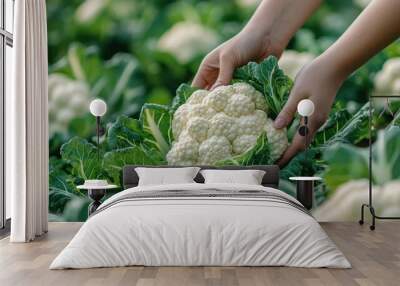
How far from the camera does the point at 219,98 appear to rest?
24.0 ft

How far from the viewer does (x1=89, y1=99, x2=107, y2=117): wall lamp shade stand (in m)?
7.19

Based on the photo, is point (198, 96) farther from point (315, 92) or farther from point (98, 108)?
point (315, 92)

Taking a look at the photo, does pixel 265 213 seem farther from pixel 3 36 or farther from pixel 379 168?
pixel 3 36

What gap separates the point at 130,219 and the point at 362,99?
380cm

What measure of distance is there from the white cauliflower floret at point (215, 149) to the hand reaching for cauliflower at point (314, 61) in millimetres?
48

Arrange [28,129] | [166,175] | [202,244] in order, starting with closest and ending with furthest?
[202,244], [28,129], [166,175]

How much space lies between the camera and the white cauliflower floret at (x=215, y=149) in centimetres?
724

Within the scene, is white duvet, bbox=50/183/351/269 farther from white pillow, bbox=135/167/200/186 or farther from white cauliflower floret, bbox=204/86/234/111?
white cauliflower floret, bbox=204/86/234/111

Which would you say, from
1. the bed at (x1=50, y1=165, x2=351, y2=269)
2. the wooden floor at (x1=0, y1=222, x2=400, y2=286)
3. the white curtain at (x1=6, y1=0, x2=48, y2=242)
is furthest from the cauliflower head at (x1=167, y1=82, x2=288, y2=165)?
the bed at (x1=50, y1=165, x2=351, y2=269)

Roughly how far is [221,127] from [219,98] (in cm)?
35

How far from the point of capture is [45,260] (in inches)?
198

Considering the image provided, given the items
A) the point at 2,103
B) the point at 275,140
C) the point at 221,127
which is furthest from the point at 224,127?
the point at 2,103

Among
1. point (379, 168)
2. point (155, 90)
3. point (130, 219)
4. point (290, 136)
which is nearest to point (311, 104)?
point (290, 136)

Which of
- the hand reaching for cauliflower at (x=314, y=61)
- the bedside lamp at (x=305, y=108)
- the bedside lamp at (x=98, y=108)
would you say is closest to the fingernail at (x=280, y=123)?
the hand reaching for cauliflower at (x=314, y=61)
